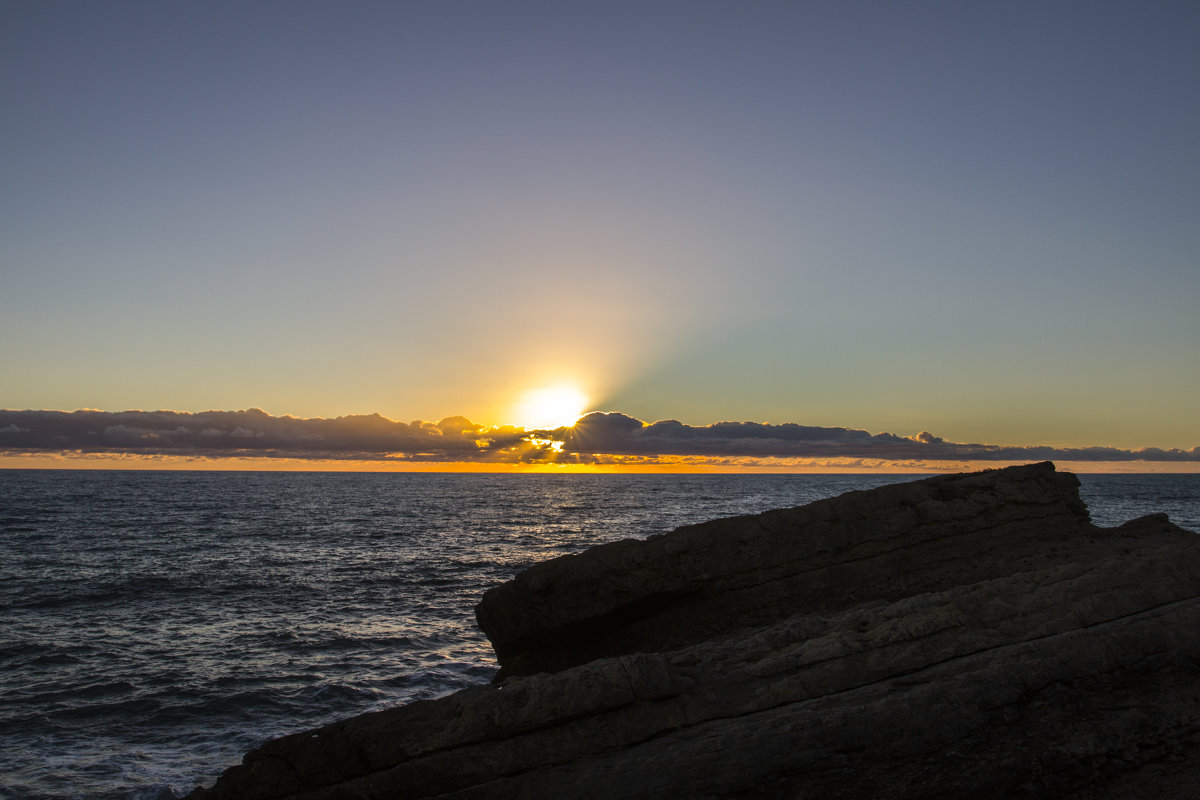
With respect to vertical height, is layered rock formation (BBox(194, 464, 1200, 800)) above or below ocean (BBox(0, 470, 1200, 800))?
above

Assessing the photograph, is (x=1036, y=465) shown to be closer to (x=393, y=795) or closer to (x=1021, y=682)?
(x=1021, y=682)

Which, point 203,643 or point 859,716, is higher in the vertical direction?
point 859,716

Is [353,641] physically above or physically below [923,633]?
below

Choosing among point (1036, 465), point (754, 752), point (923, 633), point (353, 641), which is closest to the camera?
point (754, 752)

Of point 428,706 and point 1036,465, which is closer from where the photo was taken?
point 428,706

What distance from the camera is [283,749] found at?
12.1m

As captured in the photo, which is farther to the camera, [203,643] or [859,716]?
[203,643]

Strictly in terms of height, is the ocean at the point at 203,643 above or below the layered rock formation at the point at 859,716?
below

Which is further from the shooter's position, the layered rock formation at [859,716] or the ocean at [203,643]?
the ocean at [203,643]

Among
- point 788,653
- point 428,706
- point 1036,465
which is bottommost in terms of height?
point 428,706

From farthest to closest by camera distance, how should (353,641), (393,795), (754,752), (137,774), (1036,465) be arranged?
(353,641), (1036,465), (137,774), (393,795), (754,752)

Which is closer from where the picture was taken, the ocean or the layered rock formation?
the layered rock formation

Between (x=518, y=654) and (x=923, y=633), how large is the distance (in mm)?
10287

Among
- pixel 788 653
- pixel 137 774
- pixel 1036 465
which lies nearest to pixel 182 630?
pixel 137 774
